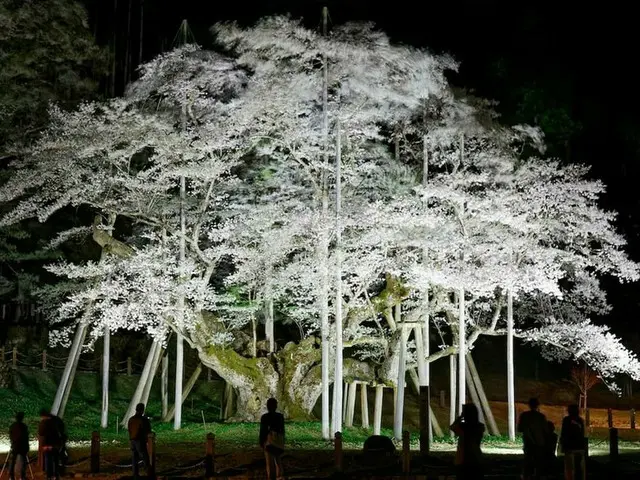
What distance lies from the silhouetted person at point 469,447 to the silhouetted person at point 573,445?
8.71 feet

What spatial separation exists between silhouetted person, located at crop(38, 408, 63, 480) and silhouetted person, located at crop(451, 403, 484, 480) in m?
7.54

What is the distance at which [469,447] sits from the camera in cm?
1083

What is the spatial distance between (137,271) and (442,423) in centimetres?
1919

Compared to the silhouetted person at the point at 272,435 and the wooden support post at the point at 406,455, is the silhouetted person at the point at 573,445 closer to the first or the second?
the wooden support post at the point at 406,455

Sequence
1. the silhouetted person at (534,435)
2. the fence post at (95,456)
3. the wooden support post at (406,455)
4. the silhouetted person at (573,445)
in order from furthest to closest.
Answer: the fence post at (95,456) < the wooden support post at (406,455) < the silhouetted person at (573,445) < the silhouetted person at (534,435)

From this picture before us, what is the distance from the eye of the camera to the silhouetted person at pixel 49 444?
14.2 m

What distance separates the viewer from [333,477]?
48.1 feet

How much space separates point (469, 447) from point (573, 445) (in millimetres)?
2911

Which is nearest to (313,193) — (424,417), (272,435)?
(424,417)

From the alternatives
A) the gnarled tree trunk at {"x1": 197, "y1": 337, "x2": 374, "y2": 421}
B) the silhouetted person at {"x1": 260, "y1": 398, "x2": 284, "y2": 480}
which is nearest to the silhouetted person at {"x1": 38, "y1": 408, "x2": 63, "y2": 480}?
the silhouetted person at {"x1": 260, "y1": 398, "x2": 284, "y2": 480}

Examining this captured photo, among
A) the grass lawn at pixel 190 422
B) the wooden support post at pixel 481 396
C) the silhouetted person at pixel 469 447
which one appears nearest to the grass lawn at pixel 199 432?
the grass lawn at pixel 190 422

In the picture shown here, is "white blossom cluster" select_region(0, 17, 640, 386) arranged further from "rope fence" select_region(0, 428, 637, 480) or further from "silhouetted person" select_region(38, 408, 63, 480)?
"silhouetted person" select_region(38, 408, 63, 480)

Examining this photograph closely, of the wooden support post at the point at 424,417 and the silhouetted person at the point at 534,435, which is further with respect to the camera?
the wooden support post at the point at 424,417

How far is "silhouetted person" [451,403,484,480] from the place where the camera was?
35.3ft
